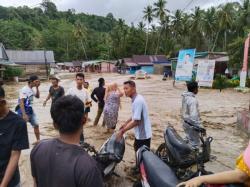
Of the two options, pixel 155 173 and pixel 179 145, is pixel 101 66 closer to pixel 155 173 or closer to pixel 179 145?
pixel 179 145

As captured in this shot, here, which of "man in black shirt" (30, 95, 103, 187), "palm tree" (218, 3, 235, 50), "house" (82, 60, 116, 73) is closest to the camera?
"man in black shirt" (30, 95, 103, 187)

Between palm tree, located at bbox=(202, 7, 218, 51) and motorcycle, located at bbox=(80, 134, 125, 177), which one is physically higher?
palm tree, located at bbox=(202, 7, 218, 51)

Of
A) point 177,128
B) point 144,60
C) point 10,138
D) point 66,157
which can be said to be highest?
point 66,157

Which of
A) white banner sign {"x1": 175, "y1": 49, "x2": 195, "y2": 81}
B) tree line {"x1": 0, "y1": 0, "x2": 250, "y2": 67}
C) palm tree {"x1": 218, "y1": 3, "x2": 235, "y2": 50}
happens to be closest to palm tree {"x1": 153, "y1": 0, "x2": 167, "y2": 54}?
tree line {"x1": 0, "y1": 0, "x2": 250, "y2": 67}

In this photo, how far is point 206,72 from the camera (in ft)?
74.1

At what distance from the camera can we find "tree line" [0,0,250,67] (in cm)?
5078

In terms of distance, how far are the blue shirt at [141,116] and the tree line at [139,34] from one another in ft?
80.9

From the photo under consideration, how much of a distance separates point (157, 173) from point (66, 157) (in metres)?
1.38

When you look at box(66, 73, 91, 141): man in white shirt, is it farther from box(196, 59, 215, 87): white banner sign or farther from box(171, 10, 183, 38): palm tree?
box(171, 10, 183, 38): palm tree

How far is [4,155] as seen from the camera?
8.83 ft

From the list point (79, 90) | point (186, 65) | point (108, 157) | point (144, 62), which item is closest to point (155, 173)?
point (108, 157)

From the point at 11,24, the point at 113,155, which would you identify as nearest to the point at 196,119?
the point at 113,155

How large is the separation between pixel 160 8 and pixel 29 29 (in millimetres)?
37513

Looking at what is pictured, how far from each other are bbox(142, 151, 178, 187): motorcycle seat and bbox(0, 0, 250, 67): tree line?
26.3m
